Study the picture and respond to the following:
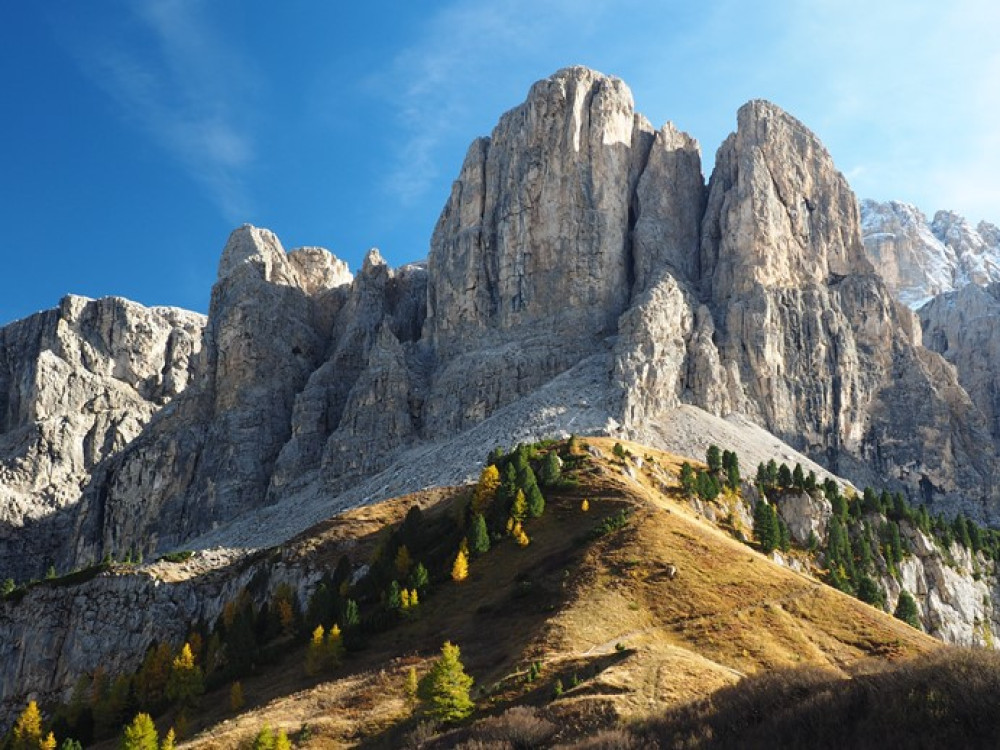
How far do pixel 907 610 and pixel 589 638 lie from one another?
54265mm

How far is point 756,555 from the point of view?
253 feet

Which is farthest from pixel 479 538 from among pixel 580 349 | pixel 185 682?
pixel 580 349

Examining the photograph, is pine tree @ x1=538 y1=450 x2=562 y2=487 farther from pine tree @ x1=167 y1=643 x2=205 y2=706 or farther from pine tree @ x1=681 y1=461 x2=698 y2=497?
pine tree @ x1=167 y1=643 x2=205 y2=706

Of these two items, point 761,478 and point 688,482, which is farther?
point 761,478

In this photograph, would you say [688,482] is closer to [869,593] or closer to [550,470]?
[550,470]

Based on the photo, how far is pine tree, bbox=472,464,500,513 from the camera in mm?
93125

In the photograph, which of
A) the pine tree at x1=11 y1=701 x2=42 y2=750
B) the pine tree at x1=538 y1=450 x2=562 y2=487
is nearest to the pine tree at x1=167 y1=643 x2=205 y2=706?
the pine tree at x1=11 y1=701 x2=42 y2=750

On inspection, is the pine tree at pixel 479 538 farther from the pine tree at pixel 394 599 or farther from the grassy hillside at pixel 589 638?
the pine tree at pixel 394 599

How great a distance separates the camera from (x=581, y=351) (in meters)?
170

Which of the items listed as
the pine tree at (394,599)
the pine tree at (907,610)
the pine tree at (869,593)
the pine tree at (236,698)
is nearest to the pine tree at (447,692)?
the pine tree at (236,698)

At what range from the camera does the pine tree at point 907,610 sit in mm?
98312

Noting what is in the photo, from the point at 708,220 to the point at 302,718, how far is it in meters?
153

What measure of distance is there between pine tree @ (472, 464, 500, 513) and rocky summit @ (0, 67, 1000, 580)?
5866 cm

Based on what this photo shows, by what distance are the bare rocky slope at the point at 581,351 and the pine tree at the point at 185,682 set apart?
243 ft
